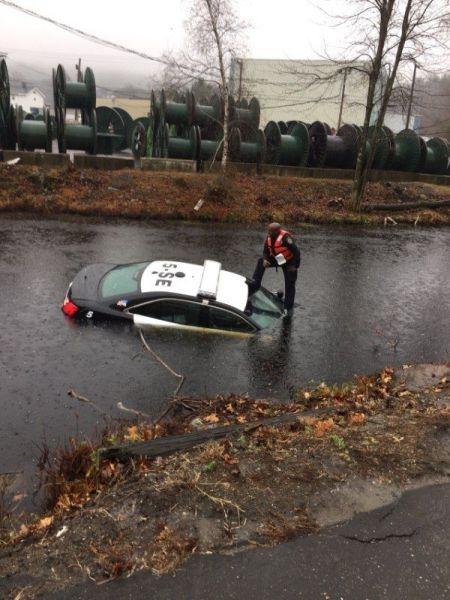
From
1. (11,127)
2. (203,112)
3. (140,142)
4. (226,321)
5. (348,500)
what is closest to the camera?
(348,500)

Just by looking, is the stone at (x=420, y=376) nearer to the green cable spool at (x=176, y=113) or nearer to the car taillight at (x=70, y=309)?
the car taillight at (x=70, y=309)

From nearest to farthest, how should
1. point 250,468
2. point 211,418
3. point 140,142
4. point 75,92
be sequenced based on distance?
point 250,468 < point 211,418 < point 75,92 < point 140,142

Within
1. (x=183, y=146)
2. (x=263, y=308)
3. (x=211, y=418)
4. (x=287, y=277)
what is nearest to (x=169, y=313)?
(x=263, y=308)

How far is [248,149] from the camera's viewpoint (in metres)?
20.9

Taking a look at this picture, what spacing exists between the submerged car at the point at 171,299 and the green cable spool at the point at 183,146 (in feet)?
45.5

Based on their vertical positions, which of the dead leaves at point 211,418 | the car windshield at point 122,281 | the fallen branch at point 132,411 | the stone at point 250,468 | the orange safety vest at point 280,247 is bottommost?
the fallen branch at point 132,411

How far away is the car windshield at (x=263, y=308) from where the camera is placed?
25.6ft

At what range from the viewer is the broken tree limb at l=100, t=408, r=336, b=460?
14.3 feet

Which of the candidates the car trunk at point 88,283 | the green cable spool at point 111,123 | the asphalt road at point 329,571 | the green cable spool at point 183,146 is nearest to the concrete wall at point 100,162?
the green cable spool at point 183,146

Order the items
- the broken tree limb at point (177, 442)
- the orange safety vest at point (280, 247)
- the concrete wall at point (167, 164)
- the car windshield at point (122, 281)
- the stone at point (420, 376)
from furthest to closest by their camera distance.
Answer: the concrete wall at point (167, 164) < the orange safety vest at point (280, 247) < the car windshield at point (122, 281) < the stone at point (420, 376) < the broken tree limb at point (177, 442)

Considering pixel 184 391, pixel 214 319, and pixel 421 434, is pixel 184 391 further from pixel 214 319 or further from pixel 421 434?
pixel 421 434

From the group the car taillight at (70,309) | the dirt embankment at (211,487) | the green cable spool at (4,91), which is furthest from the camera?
the green cable spool at (4,91)

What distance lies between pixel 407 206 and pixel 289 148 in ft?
19.5

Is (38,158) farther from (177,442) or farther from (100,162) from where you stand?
(177,442)
